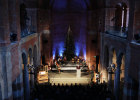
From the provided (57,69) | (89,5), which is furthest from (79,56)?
(89,5)

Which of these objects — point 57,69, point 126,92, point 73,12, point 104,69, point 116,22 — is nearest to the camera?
point 126,92

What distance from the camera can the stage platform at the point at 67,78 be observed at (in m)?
20.4

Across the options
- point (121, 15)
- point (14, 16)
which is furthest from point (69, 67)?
point (14, 16)

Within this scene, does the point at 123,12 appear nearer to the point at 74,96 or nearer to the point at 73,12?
the point at 73,12

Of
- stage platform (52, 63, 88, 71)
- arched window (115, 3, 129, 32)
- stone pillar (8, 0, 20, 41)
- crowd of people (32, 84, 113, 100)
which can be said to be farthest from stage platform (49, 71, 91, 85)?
stone pillar (8, 0, 20, 41)

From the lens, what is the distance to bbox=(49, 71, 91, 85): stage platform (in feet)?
66.9

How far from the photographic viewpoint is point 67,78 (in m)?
21.7

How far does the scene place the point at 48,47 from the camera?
2480 cm

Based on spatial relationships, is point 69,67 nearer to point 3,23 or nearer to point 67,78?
point 67,78

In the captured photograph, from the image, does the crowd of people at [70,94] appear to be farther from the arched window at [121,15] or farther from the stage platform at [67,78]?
the arched window at [121,15]

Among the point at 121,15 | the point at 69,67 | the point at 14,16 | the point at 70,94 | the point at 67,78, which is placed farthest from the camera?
the point at 69,67

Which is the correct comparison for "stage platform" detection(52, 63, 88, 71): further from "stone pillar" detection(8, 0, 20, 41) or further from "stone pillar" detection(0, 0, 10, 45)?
"stone pillar" detection(0, 0, 10, 45)

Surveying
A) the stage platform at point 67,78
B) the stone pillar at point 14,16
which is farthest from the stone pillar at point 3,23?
the stage platform at point 67,78

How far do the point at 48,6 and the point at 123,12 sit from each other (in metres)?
10.5
